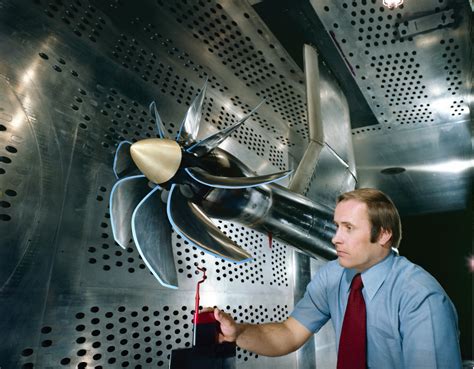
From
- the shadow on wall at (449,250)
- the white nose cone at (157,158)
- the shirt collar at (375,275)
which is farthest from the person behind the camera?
the shadow on wall at (449,250)

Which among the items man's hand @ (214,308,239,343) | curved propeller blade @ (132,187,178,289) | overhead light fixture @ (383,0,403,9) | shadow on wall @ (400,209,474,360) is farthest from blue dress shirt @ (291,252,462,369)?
shadow on wall @ (400,209,474,360)

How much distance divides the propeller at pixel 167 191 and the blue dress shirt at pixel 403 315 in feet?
2.13

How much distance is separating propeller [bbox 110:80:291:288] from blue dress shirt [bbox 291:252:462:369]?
651 mm

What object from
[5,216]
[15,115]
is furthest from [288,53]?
[5,216]

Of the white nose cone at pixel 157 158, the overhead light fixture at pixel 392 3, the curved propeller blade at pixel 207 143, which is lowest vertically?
the white nose cone at pixel 157 158

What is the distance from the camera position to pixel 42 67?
5.12 feet

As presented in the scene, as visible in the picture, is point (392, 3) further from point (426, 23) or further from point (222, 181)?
point (222, 181)

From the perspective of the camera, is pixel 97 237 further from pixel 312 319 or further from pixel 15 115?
pixel 312 319

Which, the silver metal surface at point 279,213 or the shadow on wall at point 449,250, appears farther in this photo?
the shadow on wall at point 449,250

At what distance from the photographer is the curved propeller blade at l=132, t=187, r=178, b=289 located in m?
1.40

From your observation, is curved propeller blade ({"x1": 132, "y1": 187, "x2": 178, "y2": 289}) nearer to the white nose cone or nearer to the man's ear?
the white nose cone

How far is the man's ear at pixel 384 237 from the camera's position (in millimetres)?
1562

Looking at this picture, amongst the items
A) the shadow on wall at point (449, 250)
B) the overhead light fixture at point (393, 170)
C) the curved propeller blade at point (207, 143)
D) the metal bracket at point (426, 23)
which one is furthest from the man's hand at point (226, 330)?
the shadow on wall at point (449, 250)

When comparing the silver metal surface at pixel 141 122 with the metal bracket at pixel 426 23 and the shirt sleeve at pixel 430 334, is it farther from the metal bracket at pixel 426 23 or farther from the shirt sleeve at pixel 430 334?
the shirt sleeve at pixel 430 334
